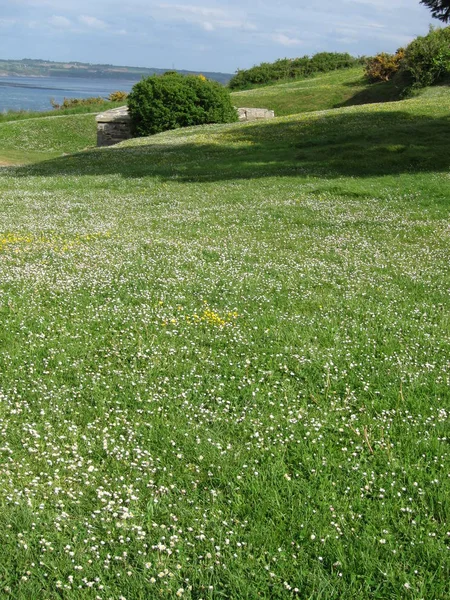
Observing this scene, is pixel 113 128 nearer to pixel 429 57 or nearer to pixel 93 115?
pixel 93 115

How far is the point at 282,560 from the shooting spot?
3.55 m

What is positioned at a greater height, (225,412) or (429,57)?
(429,57)

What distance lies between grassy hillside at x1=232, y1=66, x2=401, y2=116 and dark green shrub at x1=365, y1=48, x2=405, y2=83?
103 cm

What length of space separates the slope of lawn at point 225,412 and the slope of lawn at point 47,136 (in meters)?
32.8

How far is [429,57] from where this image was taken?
39031mm

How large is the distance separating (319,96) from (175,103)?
1434 centimetres

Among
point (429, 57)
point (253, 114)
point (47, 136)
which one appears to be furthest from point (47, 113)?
point (429, 57)

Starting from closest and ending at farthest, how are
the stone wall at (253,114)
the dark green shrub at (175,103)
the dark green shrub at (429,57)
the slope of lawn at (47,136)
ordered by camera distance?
the dark green shrub at (429,57) < the dark green shrub at (175,103) < the slope of lawn at (47,136) < the stone wall at (253,114)

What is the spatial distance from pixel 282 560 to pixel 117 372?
113 inches

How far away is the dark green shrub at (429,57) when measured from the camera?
1492 inches

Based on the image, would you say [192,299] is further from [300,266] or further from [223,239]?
[223,239]

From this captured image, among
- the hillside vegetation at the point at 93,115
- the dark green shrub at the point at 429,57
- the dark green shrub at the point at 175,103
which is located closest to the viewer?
the dark green shrub at the point at 429,57

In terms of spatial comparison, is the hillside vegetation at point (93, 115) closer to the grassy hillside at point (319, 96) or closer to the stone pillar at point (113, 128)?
the grassy hillside at point (319, 96)

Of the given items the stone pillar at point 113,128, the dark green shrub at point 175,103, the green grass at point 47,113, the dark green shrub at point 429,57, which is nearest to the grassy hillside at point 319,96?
the dark green shrub at point 429,57
